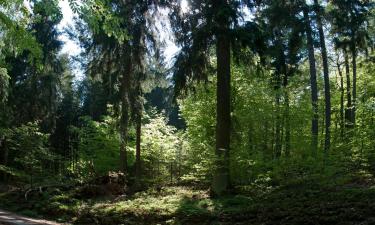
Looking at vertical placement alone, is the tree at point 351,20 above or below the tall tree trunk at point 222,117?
above

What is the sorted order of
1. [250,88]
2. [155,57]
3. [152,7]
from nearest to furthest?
[152,7]
[155,57]
[250,88]

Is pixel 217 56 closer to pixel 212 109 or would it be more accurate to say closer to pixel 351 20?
pixel 351 20

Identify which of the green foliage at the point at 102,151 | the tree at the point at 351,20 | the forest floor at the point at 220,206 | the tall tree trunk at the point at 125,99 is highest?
the tree at the point at 351,20

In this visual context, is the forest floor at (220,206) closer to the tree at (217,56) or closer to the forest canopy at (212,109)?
the forest canopy at (212,109)

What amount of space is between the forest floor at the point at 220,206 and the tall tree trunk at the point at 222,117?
23.7 inches

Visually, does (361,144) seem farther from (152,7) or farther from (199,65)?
(152,7)

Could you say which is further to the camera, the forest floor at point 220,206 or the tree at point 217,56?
the tree at point 217,56

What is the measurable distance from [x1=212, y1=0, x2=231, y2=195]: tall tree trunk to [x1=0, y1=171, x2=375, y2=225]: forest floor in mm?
602

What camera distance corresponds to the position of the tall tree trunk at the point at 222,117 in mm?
12984

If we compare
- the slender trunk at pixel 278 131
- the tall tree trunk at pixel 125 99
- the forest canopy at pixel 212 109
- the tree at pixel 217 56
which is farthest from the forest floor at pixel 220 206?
the tall tree trunk at pixel 125 99

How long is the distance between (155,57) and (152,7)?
2413mm

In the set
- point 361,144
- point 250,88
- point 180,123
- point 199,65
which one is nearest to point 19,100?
point 250,88

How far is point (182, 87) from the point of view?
46.8 feet

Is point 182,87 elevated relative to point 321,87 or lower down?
lower down
